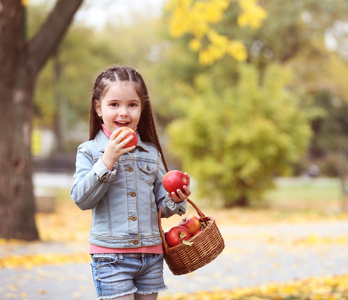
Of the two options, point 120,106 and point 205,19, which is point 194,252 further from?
point 205,19

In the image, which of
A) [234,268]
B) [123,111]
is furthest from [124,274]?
[234,268]

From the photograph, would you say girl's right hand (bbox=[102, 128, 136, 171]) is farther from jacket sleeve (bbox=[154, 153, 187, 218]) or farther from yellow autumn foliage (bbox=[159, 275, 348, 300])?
yellow autumn foliage (bbox=[159, 275, 348, 300])

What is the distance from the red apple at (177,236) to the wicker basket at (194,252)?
0.05m

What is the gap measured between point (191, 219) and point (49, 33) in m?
6.20

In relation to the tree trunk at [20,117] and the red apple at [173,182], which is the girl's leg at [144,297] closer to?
the red apple at [173,182]

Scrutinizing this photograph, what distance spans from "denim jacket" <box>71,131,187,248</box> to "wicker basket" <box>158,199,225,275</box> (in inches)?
3.4

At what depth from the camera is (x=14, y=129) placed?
26.7 feet

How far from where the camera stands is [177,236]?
262 cm

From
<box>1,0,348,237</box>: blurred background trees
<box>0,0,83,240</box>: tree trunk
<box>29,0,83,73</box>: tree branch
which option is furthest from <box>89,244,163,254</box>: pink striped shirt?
<box>29,0,83,73</box>: tree branch

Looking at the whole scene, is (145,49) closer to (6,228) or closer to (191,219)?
(6,228)

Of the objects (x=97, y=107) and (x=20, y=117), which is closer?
(x=97, y=107)

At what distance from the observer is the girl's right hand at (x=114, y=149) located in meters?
2.33

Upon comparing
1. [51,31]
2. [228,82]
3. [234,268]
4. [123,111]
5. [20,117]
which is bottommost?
[234,268]

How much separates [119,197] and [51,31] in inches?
246
